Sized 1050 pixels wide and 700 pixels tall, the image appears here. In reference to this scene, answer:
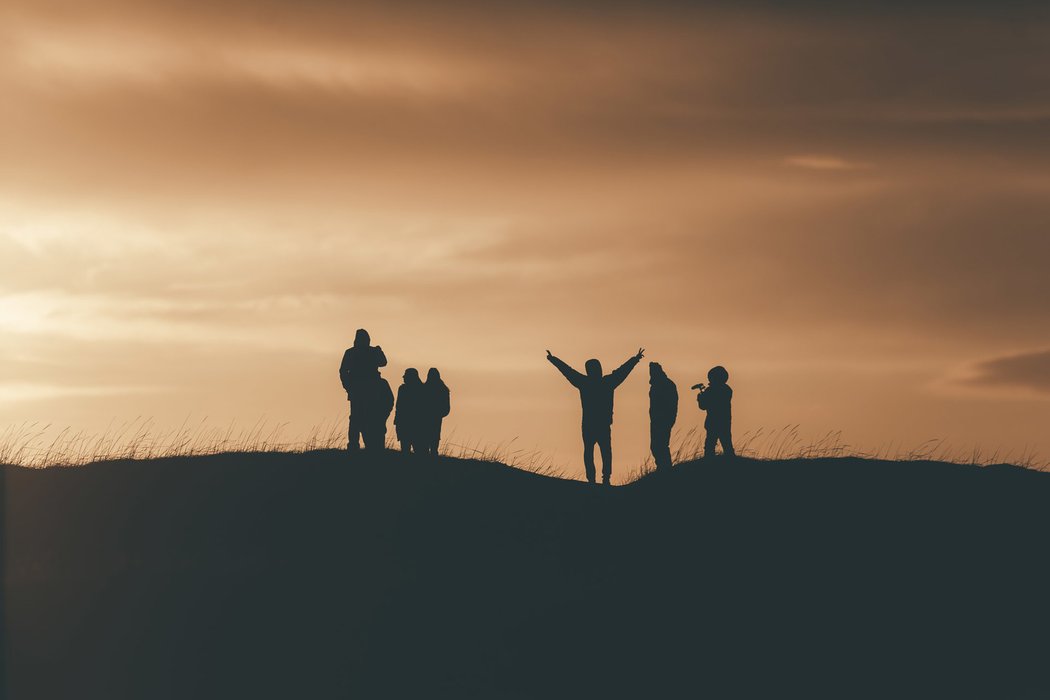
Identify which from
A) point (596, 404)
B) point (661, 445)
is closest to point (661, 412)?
point (661, 445)

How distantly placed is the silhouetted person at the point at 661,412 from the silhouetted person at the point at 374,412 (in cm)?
522

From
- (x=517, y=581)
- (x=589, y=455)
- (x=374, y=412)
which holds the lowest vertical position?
(x=517, y=581)

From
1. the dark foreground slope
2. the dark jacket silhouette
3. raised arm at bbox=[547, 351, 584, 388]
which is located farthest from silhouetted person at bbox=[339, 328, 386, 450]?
raised arm at bbox=[547, 351, 584, 388]

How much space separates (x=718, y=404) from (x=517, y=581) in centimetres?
641

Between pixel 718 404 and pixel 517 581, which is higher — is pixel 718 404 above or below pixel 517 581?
above

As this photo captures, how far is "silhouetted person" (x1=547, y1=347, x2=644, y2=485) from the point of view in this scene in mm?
23734

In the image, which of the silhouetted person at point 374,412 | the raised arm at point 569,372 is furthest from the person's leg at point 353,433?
the raised arm at point 569,372

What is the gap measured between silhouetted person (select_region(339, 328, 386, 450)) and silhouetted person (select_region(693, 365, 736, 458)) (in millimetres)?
6292

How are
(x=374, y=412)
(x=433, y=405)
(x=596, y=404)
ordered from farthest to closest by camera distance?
(x=433, y=405) → (x=374, y=412) → (x=596, y=404)

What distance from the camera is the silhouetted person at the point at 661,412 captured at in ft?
78.9

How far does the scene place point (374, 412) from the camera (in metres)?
24.9

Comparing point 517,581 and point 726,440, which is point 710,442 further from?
point 517,581

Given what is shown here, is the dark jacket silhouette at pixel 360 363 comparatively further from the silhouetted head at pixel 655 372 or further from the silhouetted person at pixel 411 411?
the silhouetted head at pixel 655 372

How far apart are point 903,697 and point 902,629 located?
195cm
